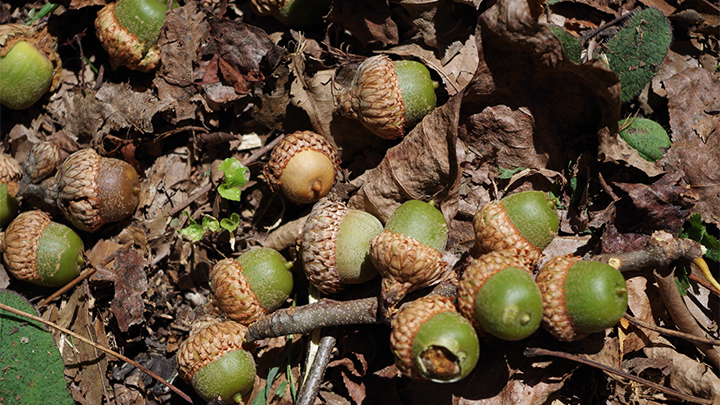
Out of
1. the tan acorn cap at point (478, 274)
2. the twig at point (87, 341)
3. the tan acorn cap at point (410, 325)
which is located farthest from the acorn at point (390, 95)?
the twig at point (87, 341)

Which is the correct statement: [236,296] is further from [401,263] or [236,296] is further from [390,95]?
[390,95]

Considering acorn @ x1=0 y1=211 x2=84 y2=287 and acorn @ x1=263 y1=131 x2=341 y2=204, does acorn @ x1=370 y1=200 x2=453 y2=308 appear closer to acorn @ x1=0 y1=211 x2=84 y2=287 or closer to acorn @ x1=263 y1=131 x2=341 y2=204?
acorn @ x1=263 y1=131 x2=341 y2=204

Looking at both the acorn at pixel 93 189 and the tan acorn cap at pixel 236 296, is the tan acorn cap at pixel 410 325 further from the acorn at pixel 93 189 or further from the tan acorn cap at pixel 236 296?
the acorn at pixel 93 189

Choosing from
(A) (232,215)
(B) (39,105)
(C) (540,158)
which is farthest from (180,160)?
(C) (540,158)

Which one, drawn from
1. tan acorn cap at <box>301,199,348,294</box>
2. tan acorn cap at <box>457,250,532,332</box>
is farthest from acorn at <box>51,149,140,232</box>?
tan acorn cap at <box>457,250,532,332</box>

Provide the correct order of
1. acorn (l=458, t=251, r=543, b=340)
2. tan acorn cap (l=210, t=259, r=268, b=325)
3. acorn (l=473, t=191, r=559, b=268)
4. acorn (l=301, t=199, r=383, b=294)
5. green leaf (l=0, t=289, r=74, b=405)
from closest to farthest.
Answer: acorn (l=458, t=251, r=543, b=340), acorn (l=473, t=191, r=559, b=268), acorn (l=301, t=199, r=383, b=294), tan acorn cap (l=210, t=259, r=268, b=325), green leaf (l=0, t=289, r=74, b=405)

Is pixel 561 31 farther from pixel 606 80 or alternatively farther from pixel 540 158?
pixel 540 158

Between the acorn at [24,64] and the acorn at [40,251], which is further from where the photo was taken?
the acorn at [24,64]
